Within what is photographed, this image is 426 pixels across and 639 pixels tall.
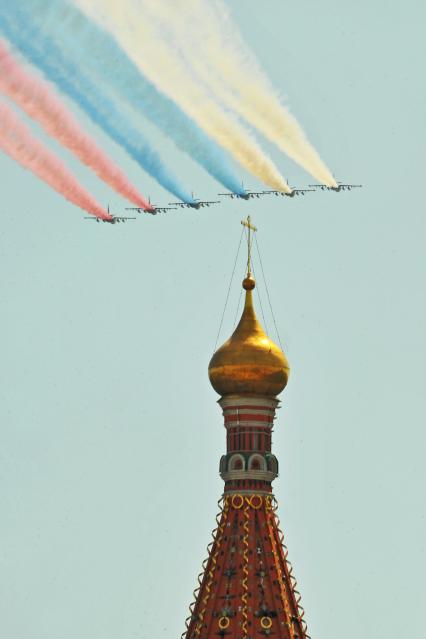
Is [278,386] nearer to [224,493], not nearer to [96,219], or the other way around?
[224,493]

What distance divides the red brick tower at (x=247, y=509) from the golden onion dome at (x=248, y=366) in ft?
Result: 0.12

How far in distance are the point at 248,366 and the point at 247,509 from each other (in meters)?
5.35

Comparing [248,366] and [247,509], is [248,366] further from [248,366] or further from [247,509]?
[247,509]

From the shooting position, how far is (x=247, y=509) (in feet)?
315

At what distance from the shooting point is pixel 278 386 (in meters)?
96.4

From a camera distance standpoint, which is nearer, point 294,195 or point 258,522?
point 294,195

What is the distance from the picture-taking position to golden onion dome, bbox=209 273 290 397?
95.8 m

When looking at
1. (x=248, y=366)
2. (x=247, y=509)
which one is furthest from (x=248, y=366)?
(x=247, y=509)

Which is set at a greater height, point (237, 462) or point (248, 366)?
point (248, 366)

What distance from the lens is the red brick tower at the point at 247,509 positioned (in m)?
93.7

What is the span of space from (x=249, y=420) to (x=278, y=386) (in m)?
1.70

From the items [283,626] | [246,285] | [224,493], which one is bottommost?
[283,626]

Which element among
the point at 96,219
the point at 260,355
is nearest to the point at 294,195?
the point at 96,219

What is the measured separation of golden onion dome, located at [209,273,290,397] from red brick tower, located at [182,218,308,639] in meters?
0.04
